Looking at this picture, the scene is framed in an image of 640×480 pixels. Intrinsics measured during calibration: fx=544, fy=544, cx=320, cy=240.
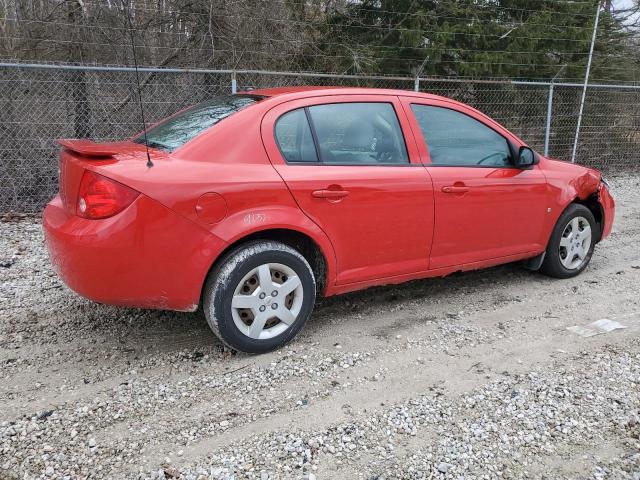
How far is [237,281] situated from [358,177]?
1043 millimetres

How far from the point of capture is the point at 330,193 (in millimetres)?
3408

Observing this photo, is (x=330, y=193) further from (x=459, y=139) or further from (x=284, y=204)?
(x=459, y=139)

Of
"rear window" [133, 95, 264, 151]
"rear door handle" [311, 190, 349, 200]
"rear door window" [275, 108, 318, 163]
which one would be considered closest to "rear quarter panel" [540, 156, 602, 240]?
"rear door handle" [311, 190, 349, 200]

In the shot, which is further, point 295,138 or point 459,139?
point 459,139

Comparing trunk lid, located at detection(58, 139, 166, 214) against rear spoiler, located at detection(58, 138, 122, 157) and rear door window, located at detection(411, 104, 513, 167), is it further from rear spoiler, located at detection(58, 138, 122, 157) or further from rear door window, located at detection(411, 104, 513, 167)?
rear door window, located at detection(411, 104, 513, 167)

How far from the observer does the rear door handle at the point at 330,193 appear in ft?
11.0

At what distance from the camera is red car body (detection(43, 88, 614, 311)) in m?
2.95

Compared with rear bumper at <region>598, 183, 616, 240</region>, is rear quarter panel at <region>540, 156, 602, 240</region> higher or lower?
higher

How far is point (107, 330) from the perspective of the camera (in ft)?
12.0

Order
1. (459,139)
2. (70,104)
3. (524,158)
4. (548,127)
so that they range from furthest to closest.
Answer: (548,127)
(70,104)
(524,158)
(459,139)

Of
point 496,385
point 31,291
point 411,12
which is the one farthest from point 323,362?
point 411,12

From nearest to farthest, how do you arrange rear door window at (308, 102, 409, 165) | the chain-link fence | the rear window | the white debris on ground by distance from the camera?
the rear window < rear door window at (308, 102, 409, 165) < the white debris on ground < the chain-link fence

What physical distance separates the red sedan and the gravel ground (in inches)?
14.1

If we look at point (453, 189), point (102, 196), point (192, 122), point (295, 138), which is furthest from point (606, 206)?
point (102, 196)
